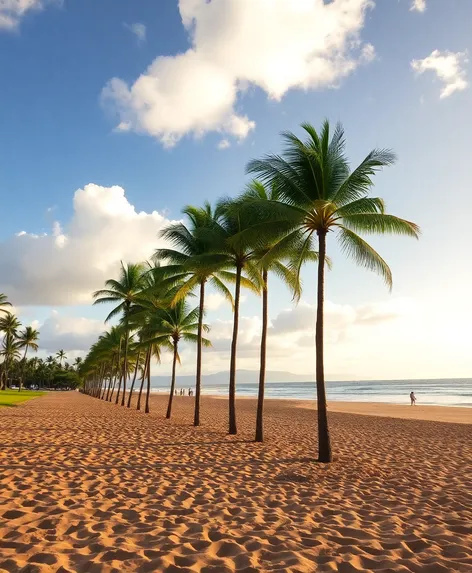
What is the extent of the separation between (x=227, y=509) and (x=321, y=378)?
18.5ft

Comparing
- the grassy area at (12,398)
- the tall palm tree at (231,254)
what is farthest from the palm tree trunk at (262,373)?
the grassy area at (12,398)

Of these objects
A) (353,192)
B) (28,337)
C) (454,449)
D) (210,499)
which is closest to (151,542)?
(210,499)

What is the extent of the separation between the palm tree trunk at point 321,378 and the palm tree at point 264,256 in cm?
149

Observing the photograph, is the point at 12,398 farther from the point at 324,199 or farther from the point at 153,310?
the point at 324,199

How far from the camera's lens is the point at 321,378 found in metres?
11.3

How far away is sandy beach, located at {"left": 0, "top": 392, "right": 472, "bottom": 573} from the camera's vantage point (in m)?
4.40

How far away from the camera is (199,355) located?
62.7 feet

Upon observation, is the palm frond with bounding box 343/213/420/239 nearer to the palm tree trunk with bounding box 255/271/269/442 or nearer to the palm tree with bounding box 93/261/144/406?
the palm tree trunk with bounding box 255/271/269/442

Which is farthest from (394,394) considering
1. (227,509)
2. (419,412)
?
(227,509)

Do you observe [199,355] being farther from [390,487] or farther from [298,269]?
[390,487]

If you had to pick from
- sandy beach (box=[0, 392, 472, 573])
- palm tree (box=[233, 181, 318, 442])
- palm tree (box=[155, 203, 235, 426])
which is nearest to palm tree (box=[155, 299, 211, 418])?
palm tree (box=[155, 203, 235, 426])

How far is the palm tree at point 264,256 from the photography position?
1256cm

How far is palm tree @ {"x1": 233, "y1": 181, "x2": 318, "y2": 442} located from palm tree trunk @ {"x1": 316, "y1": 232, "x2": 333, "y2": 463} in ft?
4.88

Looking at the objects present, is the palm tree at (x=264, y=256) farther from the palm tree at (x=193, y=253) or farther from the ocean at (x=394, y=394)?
the ocean at (x=394, y=394)
